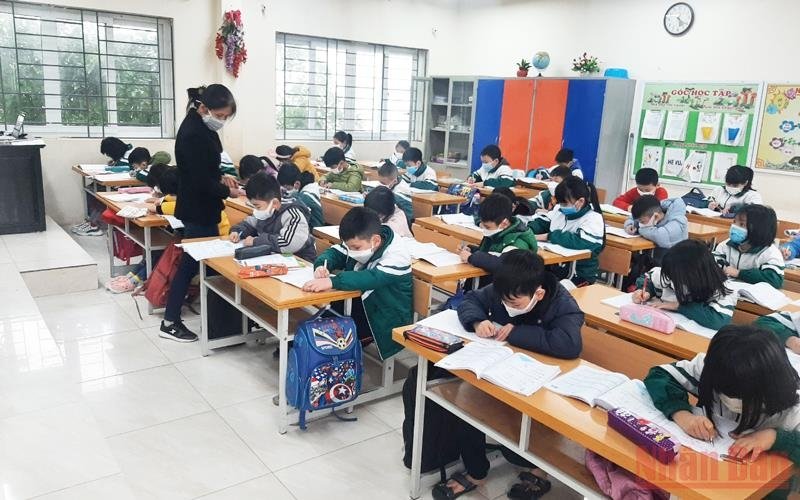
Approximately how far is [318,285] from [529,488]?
125cm

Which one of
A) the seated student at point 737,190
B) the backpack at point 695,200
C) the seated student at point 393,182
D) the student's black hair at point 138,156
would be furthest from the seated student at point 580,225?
the student's black hair at point 138,156

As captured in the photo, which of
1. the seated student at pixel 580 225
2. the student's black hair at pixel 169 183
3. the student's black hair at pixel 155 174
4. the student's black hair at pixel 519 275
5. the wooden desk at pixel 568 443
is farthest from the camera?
the student's black hair at pixel 155 174

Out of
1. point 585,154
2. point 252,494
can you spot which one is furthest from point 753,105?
point 252,494

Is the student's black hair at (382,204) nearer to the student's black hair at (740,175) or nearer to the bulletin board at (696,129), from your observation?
the student's black hair at (740,175)

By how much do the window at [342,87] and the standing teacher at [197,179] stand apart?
485 centimetres

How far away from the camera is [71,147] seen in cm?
686

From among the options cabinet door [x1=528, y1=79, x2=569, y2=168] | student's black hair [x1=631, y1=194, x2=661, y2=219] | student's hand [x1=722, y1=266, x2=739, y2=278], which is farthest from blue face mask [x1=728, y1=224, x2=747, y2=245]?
cabinet door [x1=528, y1=79, x2=569, y2=168]

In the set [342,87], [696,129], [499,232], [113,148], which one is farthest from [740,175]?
[113,148]

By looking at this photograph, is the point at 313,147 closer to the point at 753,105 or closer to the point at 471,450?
the point at 753,105

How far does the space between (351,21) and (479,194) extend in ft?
12.7

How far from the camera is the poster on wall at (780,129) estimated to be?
19.9 ft

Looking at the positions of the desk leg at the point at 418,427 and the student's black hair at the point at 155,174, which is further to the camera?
the student's black hair at the point at 155,174

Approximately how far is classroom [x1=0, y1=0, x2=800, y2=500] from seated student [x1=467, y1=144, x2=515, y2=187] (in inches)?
2.0

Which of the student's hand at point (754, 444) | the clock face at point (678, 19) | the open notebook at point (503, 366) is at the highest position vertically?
the clock face at point (678, 19)
